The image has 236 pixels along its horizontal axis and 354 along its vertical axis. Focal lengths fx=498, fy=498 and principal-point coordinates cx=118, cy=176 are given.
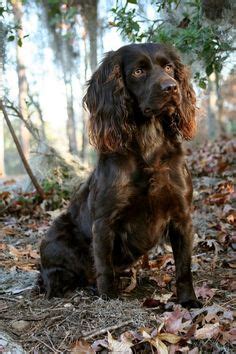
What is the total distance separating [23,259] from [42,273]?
1025mm

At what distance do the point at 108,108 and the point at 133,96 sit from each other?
8.0 inches

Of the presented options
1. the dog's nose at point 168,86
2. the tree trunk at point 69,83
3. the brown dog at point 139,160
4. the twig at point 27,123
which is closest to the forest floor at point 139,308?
the brown dog at point 139,160

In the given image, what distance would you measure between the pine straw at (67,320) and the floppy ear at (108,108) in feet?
3.60

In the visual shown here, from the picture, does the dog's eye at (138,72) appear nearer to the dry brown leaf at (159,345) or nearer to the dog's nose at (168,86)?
the dog's nose at (168,86)

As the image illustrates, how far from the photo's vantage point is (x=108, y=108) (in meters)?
3.65

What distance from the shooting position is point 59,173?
7.72m

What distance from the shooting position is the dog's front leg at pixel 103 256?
139 inches

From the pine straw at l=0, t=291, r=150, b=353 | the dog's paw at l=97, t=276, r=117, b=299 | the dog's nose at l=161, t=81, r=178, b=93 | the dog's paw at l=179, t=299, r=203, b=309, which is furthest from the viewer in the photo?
the dog's paw at l=97, t=276, r=117, b=299

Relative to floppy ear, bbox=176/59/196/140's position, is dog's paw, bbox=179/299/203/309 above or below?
below

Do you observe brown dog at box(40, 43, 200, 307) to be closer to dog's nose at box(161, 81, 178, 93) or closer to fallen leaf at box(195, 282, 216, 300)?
dog's nose at box(161, 81, 178, 93)

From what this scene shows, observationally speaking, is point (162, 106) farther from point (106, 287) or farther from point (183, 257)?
point (106, 287)

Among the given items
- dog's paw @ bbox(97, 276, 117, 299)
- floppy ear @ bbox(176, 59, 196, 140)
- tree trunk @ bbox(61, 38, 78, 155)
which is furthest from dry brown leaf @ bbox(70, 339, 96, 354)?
tree trunk @ bbox(61, 38, 78, 155)

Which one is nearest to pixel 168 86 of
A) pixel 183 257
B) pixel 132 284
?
pixel 183 257

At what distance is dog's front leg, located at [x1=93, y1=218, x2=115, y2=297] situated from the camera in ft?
11.6
